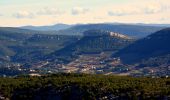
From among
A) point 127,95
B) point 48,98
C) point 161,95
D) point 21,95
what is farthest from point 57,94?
point 161,95

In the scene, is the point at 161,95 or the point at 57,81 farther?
the point at 57,81

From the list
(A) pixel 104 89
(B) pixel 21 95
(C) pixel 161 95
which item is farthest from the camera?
(B) pixel 21 95

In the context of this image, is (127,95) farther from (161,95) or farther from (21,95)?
(21,95)

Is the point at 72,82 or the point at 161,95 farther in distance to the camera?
the point at 72,82

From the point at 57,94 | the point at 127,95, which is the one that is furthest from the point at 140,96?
the point at 57,94

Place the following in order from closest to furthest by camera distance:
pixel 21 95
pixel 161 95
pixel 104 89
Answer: pixel 161 95
pixel 104 89
pixel 21 95

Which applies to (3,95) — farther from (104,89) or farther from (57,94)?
(104,89)
